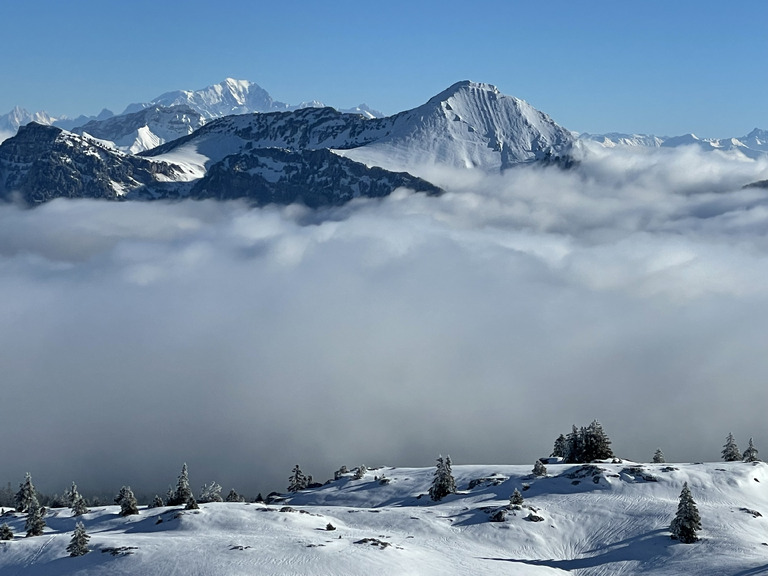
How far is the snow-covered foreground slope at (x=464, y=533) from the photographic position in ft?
246

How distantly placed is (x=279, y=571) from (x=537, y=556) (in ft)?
97.9

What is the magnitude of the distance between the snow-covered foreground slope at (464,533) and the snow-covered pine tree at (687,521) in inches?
45.4

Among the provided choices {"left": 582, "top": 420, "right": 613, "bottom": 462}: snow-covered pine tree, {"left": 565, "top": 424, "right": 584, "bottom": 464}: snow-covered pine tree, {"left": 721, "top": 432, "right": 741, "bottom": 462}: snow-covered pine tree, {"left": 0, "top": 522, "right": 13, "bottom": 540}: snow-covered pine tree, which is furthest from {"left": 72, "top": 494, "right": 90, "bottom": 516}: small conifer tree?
{"left": 721, "top": 432, "right": 741, "bottom": 462}: snow-covered pine tree

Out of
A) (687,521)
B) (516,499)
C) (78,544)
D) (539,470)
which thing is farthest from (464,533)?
(78,544)

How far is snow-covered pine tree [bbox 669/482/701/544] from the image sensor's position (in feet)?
267

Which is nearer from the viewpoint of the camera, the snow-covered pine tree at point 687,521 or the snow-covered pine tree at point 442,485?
the snow-covered pine tree at point 687,521

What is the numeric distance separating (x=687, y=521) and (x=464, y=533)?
24.5 meters

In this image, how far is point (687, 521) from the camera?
81500 mm

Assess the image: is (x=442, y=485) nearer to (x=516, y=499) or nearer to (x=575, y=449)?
(x=516, y=499)

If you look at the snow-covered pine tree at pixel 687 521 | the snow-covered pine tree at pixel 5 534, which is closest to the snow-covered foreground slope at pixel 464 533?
the snow-covered pine tree at pixel 687 521

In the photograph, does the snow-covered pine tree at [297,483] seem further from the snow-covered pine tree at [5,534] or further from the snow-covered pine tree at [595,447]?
the snow-covered pine tree at [5,534]

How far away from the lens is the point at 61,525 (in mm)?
101125

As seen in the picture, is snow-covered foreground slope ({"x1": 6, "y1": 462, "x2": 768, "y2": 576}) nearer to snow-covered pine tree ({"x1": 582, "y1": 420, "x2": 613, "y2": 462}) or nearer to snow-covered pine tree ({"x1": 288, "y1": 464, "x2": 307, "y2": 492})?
snow-covered pine tree ({"x1": 582, "y1": 420, "x2": 613, "y2": 462})

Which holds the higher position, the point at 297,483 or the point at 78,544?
the point at 297,483
